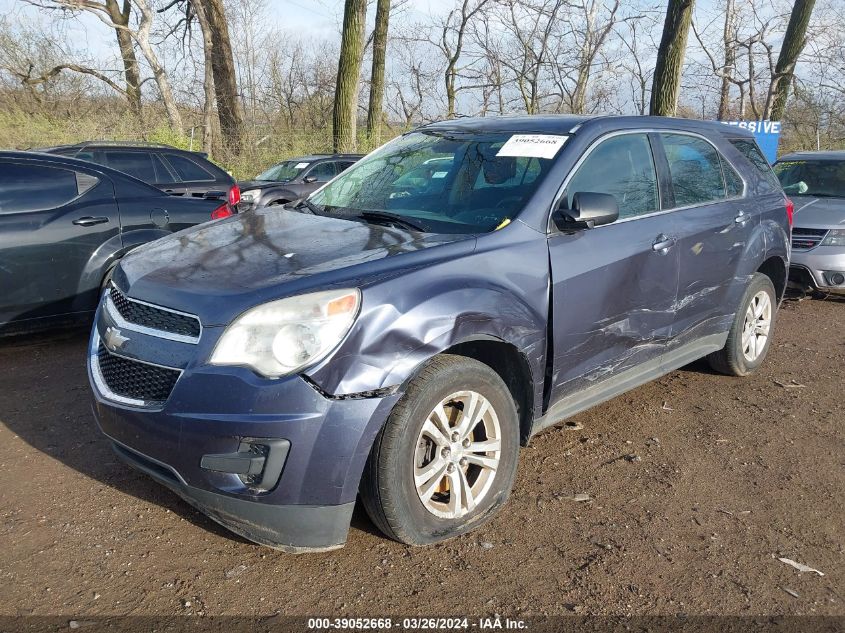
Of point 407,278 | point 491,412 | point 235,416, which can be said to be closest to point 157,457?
point 235,416

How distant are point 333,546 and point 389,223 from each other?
5.12ft

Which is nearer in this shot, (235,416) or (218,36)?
(235,416)

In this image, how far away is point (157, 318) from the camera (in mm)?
2760

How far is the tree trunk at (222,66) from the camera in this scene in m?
19.3

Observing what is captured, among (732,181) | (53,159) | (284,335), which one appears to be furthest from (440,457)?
(53,159)

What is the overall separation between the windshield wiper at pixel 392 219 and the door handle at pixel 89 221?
293cm

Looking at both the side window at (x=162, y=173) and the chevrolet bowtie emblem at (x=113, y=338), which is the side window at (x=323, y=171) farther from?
the chevrolet bowtie emblem at (x=113, y=338)

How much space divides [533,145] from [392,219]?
86 cm

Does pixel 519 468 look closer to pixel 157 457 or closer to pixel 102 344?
pixel 157 457

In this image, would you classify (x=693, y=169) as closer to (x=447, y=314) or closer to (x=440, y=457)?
(x=447, y=314)

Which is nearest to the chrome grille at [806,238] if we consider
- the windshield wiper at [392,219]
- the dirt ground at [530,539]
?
the dirt ground at [530,539]

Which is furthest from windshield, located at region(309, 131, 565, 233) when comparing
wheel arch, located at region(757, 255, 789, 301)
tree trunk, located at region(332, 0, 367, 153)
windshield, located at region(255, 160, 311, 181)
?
tree trunk, located at region(332, 0, 367, 153)

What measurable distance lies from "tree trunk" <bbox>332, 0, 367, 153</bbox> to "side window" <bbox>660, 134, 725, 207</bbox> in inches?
546

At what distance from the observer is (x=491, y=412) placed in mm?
3020
